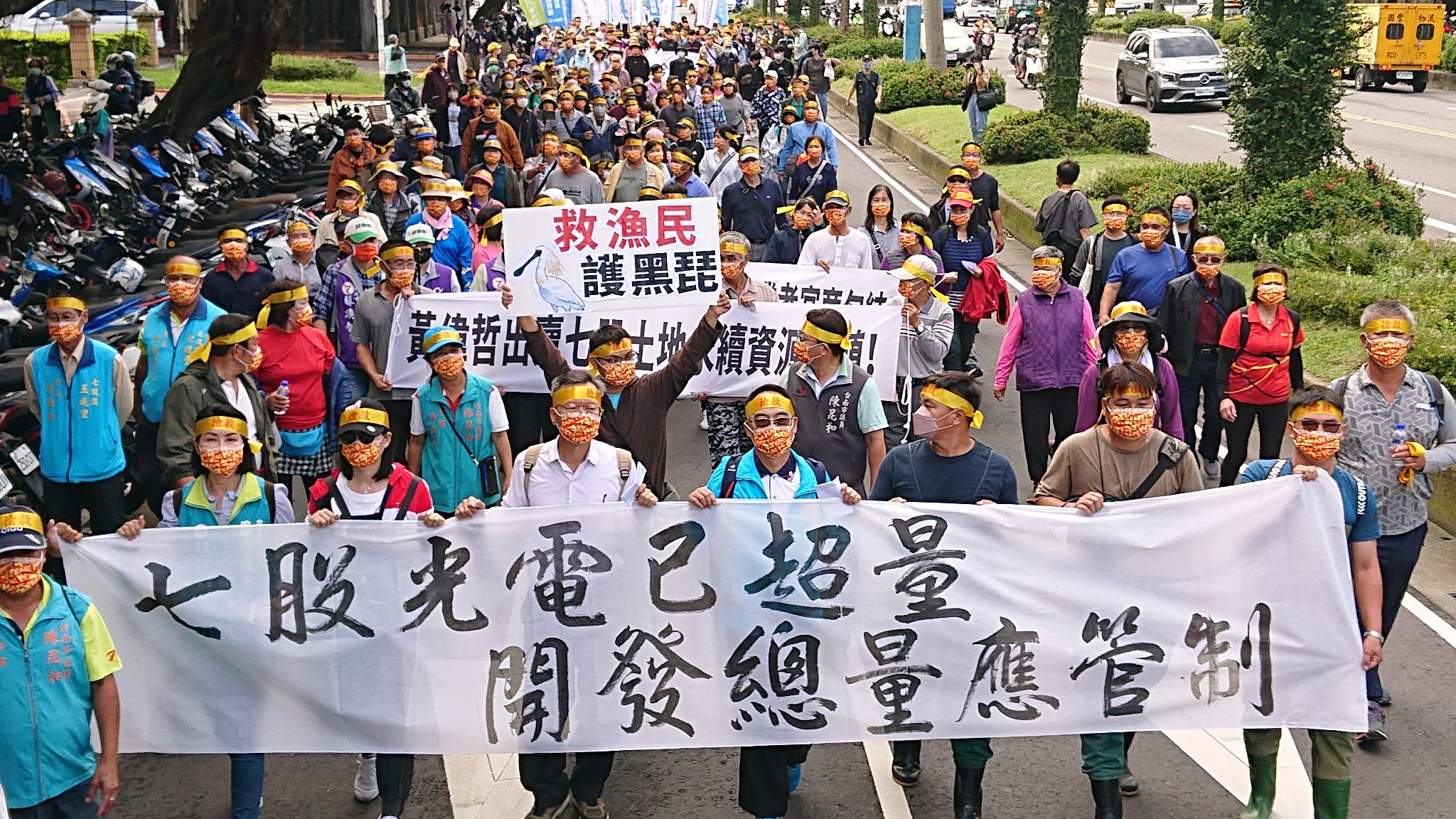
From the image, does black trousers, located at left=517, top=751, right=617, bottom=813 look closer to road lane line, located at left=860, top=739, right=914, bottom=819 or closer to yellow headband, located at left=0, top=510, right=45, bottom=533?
road lane line, located at left=860, top=739, right=914, bottom=819

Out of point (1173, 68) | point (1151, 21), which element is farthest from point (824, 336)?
point (1151, 21)

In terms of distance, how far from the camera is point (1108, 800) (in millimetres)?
5727

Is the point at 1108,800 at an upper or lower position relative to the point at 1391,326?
lower

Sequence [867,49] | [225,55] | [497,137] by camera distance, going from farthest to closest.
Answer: [867,49]
[225,55]
[497,137]

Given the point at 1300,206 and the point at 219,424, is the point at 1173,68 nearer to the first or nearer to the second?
the point at 1300,206

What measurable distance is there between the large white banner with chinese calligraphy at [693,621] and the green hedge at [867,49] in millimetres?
40602

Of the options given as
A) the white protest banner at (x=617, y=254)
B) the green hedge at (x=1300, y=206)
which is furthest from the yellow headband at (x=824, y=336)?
the green hedge at (x=1300, y=206)

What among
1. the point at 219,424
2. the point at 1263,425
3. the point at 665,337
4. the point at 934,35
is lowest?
the point at 1263,425

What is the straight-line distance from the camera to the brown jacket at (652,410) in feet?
23.1

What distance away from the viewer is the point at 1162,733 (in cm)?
668

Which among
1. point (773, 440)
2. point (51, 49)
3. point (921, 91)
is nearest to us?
point (773, 440)

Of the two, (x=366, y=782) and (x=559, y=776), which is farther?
(x=366, y=782)

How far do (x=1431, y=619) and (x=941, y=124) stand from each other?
21716 mm

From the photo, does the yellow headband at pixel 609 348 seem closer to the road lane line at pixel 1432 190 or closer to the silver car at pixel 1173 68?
the road lane line at pixel 1432 190
